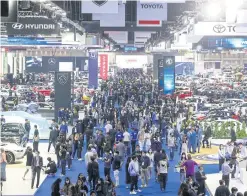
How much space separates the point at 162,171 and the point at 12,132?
9.36m

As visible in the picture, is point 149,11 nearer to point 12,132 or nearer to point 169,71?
point 12,132

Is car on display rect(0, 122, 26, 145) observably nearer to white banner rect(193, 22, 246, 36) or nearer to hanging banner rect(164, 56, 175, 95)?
white banner rect(193, 22, 246, 36)

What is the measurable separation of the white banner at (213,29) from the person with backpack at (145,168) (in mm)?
10812

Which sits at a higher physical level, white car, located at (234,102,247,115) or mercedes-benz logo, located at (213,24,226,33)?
mercedes-benz logo, located at (213,24,226,33)

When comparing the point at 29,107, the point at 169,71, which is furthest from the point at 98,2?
the point at 169,71

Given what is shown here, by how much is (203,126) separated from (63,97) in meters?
8.89

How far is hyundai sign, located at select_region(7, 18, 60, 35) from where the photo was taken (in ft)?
82.0

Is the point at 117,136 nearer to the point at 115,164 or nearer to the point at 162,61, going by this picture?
the point at 115,164

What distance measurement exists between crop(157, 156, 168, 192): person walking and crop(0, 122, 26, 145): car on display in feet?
26.4

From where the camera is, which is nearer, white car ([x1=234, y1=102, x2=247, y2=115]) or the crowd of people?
the crowd of people

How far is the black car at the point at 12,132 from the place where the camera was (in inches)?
960

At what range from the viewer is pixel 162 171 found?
1795 centimetres

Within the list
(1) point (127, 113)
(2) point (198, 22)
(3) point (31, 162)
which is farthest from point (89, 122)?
(3) point (31, 162)

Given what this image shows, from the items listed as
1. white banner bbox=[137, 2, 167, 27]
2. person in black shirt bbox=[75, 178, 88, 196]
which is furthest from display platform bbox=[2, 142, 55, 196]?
white banner bbox=[137, 2, 167, 27]
